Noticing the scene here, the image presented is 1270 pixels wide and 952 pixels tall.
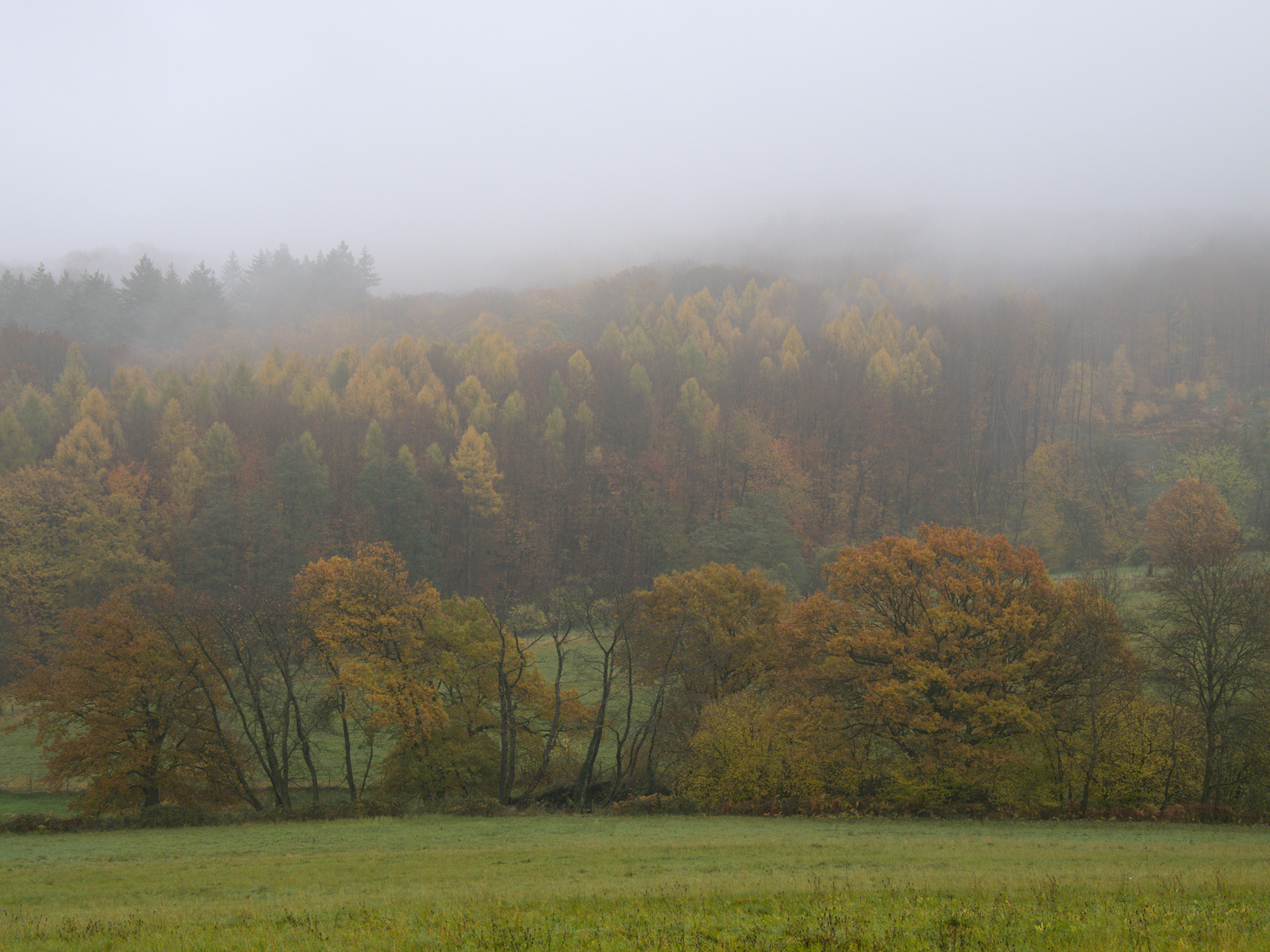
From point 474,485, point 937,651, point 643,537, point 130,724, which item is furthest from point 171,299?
point 937,651

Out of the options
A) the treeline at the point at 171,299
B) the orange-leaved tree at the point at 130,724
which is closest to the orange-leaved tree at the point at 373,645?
the orange-leaved tree at the point at 130,724

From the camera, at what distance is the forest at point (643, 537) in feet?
119

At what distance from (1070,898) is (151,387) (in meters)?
122

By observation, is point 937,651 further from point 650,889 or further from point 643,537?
point 643,537

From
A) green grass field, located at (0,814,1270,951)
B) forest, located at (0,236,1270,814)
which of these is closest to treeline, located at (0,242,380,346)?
forest, located at (0,236,1270,814)

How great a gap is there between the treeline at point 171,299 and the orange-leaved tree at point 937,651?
458 ft

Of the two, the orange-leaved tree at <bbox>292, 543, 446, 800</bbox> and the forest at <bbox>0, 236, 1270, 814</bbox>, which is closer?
the forest at <bbox>0, 236, 1270, 814</bbox>

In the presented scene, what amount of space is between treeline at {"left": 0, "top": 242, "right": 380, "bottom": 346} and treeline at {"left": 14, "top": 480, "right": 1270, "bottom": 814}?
117m

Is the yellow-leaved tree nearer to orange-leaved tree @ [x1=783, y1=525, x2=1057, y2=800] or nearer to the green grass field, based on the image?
orange-leaved tree @ [x1=783, y1=525, x2=1057, y2=800]

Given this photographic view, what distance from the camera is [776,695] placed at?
41.2 m

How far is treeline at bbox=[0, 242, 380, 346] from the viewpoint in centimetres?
14088

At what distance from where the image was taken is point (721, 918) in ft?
36.1

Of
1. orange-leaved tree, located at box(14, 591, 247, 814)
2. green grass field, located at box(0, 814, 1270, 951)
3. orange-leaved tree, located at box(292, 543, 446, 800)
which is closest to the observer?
green grass field, located at box(0, 814, 1270, 951)

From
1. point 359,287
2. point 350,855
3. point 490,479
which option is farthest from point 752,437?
point 359,287
